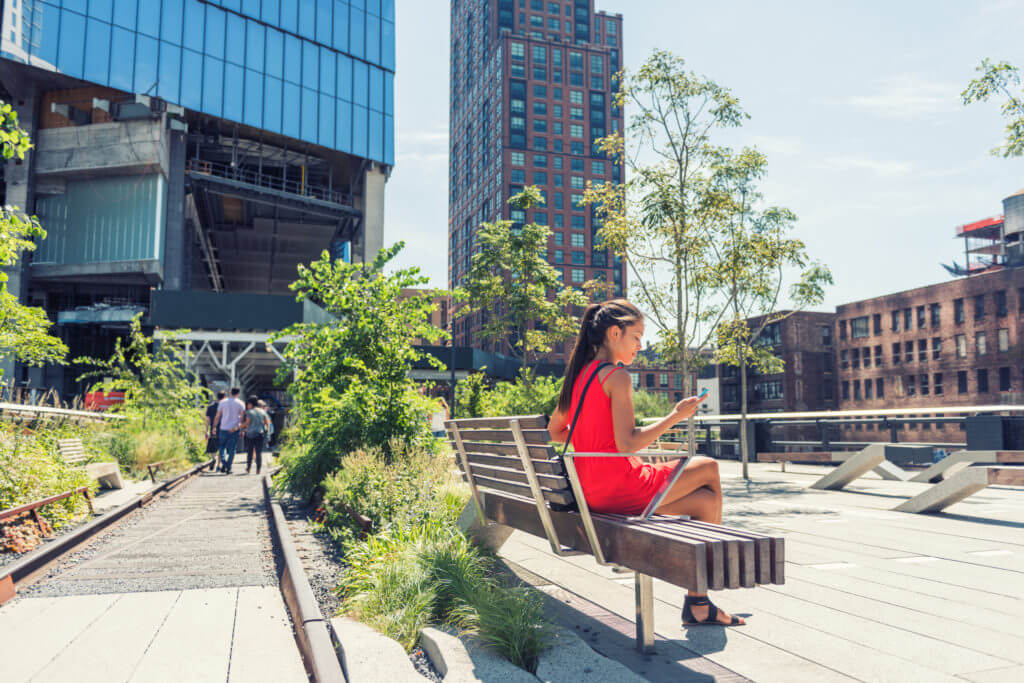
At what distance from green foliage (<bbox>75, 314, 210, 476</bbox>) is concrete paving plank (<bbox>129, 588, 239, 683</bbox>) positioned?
10774mm

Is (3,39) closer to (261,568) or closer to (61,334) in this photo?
(61,334)

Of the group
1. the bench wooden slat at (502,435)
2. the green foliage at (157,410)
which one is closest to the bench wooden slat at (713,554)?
the bench wooden slat at (502,435)

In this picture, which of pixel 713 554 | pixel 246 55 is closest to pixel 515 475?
pixel 713 554

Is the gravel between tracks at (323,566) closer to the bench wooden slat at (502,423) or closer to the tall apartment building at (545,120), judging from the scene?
the bench wooden slat at (502,423)

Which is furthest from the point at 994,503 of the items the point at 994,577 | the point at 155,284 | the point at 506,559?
the point at 155,284

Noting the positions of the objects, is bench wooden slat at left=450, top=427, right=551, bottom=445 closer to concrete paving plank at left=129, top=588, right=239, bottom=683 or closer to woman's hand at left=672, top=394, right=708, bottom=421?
woman's hand at left=672, top=394, right=708, bottom=421

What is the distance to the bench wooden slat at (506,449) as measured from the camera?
11.8ft

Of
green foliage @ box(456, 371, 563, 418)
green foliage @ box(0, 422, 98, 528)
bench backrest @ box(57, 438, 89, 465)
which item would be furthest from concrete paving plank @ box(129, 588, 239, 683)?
green foliage @ box(456, 371, 563, 418)

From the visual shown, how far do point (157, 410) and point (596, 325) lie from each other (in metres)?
17.6

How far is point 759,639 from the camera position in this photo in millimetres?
3744

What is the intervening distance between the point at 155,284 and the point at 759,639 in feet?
141

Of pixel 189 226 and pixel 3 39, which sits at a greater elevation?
pixel 3 39

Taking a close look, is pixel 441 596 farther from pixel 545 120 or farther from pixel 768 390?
pixel 545 120

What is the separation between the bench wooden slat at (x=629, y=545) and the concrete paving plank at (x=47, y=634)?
249 cm
